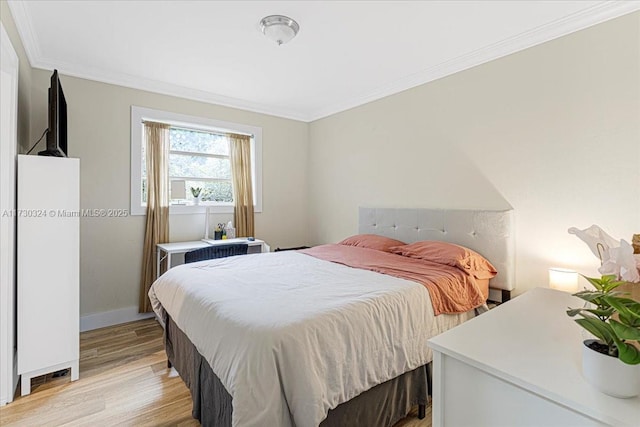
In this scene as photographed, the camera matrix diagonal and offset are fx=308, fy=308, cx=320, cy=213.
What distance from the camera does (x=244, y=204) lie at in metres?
4.11

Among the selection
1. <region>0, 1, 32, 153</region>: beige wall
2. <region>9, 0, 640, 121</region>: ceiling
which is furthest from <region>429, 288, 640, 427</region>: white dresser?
<region>0, 1, 32, 153</region>: beige wall

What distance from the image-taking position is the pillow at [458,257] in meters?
2.37

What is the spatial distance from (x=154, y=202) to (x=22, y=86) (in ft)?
4.66

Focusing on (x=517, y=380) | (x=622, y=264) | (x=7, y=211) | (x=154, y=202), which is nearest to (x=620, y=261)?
(x=622, y=264)

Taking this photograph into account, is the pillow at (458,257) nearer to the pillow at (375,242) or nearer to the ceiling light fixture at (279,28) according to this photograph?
the pillow at (375,242)

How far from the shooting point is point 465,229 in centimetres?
277

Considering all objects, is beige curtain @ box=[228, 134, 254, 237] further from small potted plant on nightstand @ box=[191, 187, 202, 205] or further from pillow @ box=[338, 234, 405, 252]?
pillow @ box=[338, 234, 405, 252]

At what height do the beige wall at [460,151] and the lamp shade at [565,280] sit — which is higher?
the beige wall at [460,151]

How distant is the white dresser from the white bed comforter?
1.67 ft

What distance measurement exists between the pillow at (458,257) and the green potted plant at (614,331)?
153 cm

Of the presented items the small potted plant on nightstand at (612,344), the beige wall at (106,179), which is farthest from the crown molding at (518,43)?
the beige wall at (106,179)

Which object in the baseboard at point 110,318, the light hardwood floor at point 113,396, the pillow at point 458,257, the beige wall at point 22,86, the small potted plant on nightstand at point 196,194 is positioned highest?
the beige wall at point 22,86

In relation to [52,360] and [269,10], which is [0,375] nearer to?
[52,360]

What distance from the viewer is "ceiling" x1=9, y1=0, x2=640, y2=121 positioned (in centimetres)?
210
